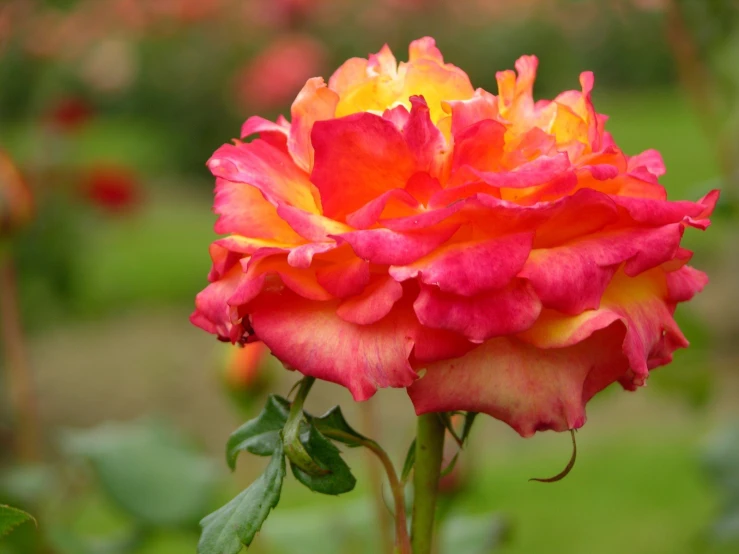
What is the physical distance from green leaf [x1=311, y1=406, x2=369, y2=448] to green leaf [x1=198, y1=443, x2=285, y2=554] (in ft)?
0.06

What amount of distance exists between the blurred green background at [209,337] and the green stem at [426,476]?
0.99 ft

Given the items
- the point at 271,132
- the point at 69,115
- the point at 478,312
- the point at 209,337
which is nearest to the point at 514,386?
the point at 478,312

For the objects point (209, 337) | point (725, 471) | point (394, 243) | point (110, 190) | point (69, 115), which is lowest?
point (209, 337)

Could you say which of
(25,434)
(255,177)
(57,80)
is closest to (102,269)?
(57,80)

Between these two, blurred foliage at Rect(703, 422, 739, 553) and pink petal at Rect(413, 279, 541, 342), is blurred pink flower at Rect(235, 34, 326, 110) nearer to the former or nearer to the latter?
blurred foliage at Rect(703, 422, 739, 553)

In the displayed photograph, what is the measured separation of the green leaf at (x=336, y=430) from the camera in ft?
1.07

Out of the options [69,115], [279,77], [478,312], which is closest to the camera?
[478,312]

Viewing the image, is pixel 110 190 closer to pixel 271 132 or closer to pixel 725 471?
pixel 725 471

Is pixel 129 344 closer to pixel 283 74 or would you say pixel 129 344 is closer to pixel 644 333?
pixel 283 74

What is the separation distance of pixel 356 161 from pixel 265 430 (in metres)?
0.10

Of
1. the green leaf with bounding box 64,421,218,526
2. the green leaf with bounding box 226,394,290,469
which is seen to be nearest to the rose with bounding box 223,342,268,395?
the green leaf with bounding box 64,421,218,526

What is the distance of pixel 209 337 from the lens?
2.95 metres

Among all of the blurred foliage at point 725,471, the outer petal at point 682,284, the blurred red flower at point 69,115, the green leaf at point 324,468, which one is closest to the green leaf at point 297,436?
the green leaf at point 324,468

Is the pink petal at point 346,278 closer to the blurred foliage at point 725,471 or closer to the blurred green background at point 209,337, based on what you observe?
the blurred green background at point 209,337
